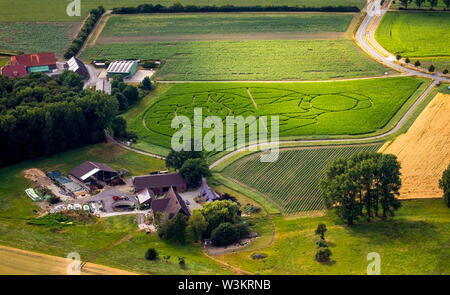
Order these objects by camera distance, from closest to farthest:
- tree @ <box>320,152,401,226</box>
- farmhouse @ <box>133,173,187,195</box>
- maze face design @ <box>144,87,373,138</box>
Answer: tree @ <box>320,152,401,226</box>
farmhouse @ <box>133,173,187,195</box>
maze face design @ <box>144,87,373,138</box>

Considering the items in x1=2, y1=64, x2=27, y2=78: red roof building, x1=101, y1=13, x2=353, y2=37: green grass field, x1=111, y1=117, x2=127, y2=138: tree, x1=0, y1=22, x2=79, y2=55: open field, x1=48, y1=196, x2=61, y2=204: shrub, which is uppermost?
x1=101, y1=13, x2=353, y2=37: green grass field

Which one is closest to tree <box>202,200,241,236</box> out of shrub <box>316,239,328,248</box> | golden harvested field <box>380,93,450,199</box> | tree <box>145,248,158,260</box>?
tree <box>145,248,158,260</box>

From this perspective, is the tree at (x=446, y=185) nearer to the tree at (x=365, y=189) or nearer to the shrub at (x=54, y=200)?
the tree at (x=365, y=189)

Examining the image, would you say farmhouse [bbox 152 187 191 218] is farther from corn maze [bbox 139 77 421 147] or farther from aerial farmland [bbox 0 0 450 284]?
corn maze [bbox 139 77 421 147]

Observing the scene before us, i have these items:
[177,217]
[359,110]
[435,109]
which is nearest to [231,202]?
[177,217]

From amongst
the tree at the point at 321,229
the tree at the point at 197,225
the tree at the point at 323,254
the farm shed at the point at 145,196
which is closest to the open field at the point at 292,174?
the tree at the point at 321,229

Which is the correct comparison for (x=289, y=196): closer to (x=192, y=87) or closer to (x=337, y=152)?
(x=337, y=152)
